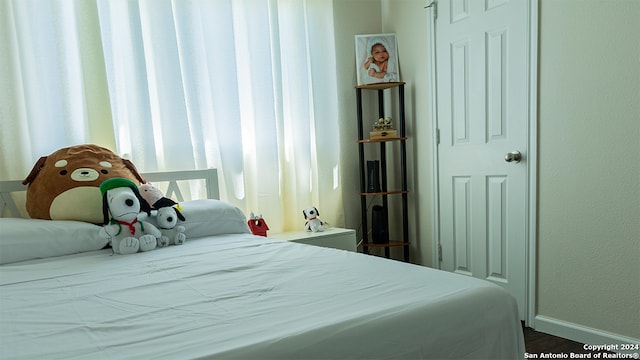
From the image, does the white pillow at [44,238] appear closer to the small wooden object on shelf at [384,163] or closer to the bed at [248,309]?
the bed at [248,309]

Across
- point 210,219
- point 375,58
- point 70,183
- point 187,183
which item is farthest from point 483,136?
point 70,183

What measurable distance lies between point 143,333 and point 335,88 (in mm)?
2659

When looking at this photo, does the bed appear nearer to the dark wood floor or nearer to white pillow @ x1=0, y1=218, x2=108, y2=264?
white pillow @ x1=0, y1=218, x2=108, y2=264

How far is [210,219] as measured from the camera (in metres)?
2.20

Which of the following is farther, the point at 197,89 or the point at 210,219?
the point at 197,89

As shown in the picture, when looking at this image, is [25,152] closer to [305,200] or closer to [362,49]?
[305,200]

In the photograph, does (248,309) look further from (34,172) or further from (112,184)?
(34,172)

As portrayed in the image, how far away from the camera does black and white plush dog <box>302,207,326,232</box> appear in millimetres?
2920

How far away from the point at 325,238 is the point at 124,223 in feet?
4.23

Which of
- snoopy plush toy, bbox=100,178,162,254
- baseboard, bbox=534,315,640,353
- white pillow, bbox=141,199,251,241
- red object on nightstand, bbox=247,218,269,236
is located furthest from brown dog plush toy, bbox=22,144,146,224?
baseboard, bbox=534,315,640,353

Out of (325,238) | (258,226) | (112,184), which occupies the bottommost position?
(325,238)

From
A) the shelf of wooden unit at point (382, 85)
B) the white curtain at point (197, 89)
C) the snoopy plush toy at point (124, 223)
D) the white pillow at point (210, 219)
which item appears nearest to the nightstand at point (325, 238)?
the white curtain at point (197, 89)

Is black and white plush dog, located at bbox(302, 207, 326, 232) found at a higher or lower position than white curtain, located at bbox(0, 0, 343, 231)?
lower

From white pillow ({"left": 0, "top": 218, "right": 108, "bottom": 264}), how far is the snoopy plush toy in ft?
0.26
